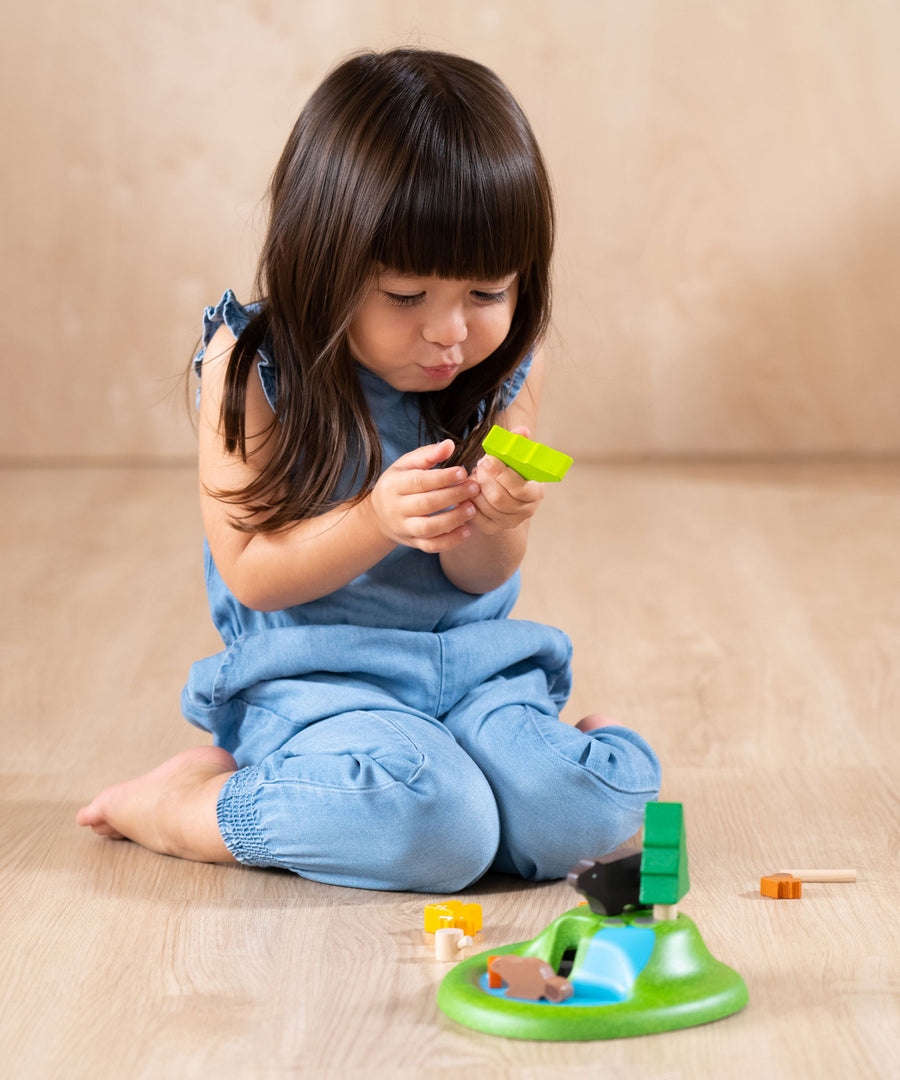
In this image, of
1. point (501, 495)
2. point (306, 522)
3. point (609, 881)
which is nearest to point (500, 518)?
point (501, 495)

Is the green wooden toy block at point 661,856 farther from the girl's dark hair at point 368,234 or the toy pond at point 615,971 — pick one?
the girl's dark hair at point 368,234

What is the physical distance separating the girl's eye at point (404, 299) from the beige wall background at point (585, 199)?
167cm

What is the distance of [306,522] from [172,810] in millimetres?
192

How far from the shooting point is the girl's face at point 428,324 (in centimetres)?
80

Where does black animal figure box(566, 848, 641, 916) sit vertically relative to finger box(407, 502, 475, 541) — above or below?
below

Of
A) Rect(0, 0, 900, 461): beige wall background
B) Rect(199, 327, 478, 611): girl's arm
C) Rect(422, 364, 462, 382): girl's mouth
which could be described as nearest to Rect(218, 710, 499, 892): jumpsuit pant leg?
Rect(199, 327, 478, 611): girl's arm

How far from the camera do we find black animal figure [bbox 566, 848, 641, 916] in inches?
23.8

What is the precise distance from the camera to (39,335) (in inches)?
101

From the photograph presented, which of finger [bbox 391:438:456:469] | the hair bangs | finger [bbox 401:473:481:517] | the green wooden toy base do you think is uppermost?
the hair bangs

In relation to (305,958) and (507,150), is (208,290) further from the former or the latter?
(305,958)

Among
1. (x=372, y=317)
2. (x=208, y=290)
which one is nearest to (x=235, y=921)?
(x=372, y=317)

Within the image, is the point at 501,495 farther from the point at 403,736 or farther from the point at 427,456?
the point at 403,736

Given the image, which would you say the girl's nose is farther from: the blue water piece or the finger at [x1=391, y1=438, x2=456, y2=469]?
the blue water piece

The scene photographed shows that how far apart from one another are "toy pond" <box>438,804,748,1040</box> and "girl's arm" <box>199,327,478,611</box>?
22 centimetres
